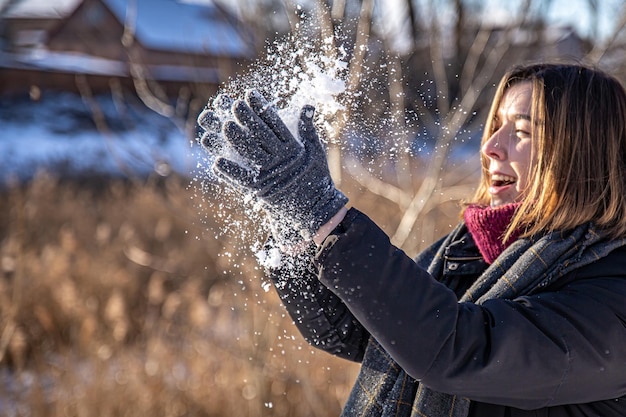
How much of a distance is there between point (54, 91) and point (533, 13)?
13.5 metres

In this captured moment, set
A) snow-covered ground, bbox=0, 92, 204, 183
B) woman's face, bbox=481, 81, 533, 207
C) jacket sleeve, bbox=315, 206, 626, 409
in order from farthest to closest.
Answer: snow-covered ground, bbox=0, 92, 204, 183
woman's face, bbox=481, 81, 533, 207
jacket sleeve, bbox=315, 206, 626, 409

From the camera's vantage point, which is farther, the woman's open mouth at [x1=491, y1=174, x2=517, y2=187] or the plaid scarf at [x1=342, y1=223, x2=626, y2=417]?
the woman's open mouth at [x1=491, y1=174, x2=517, y2=187]

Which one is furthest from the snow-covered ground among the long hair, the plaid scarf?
the long hair

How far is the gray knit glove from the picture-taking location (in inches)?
46.0

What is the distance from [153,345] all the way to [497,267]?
3.01 metres

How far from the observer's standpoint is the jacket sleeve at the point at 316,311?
58.4 inches

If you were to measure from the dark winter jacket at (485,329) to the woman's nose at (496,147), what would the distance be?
376 millimetres

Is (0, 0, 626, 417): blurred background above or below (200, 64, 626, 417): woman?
below

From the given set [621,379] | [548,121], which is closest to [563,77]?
[548,121]

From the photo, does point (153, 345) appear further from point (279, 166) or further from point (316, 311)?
point (279, 166)

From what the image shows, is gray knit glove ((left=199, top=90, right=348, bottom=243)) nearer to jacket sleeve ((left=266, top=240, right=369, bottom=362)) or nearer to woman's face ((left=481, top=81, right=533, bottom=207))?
jacket sleeve ((left=266, top=240, right=369, bottom=362))

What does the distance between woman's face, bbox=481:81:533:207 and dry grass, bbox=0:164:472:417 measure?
32.2 inches

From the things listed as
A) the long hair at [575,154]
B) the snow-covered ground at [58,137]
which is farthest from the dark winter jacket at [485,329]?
the snow-covered ground at [58,137]

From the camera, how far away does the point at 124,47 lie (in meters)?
2.84
